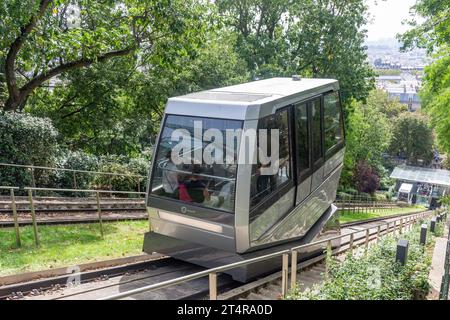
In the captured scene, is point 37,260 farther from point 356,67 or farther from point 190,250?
point 356,67

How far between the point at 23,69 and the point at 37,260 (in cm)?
1257

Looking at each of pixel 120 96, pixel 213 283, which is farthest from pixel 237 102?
pixel 120 96

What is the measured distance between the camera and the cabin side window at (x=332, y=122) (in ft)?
32.7

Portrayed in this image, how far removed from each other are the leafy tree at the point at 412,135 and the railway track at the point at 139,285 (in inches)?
2459

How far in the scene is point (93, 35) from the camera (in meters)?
14.0

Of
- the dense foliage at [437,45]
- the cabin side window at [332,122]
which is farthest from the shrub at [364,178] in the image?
the cabin side window at [332,122]

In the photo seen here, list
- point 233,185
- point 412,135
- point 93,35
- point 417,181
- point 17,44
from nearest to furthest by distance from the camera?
point 233,185 < point 17,44 < point 93,35 < point 417,181 < point 412,135

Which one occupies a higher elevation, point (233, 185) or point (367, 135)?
point (233, 185)

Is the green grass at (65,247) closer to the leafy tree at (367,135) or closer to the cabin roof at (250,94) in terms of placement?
the cabin roof at (250,94)

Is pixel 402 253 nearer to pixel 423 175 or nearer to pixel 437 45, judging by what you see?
pixel 437 45

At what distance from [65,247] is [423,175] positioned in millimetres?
56500

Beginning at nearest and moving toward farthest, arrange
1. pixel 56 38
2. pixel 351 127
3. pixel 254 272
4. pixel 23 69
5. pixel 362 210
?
pixel 254 272
pixel 56 38
pixel 23 69
pixel 351 127
pixel 362 210

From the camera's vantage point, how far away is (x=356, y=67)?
88.4 ft

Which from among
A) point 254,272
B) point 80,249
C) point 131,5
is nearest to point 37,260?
point 80,249
